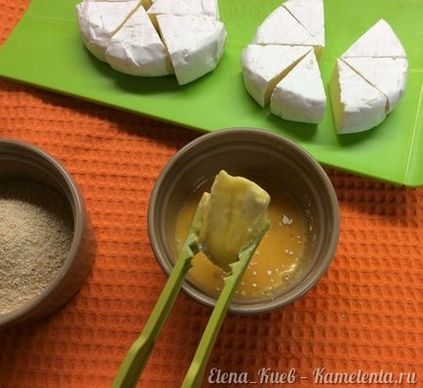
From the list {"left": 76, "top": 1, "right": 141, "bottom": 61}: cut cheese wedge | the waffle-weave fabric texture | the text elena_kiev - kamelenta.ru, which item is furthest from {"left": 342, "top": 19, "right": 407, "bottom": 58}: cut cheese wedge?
the text elena_kiev - kamelenta.ru

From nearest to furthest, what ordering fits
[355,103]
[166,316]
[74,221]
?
[166,316] → [74,221] → [355,103]

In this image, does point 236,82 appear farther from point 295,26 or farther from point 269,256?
point 269,256

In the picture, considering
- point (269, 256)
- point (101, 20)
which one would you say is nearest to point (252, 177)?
point (269, 256)

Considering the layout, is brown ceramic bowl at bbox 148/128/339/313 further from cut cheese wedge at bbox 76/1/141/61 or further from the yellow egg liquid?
cut cheese wedge at bbox 76/1/141/61

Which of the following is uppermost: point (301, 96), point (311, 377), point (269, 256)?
point (301, 96)

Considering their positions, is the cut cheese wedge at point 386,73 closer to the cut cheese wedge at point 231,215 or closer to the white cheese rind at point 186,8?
the white cheese rind at point 186,8

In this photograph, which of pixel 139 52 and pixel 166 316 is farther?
pixel 139 52
